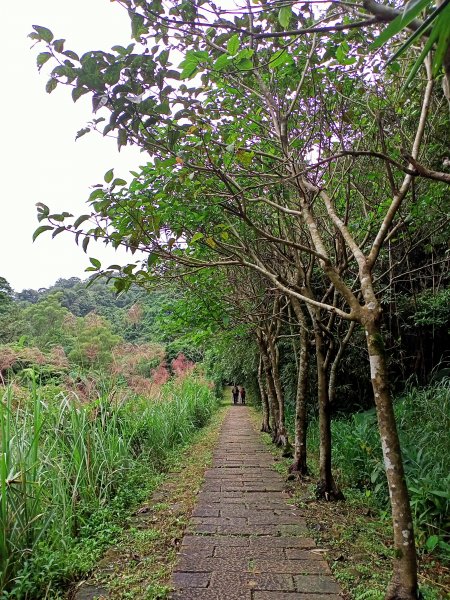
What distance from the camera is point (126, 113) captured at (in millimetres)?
2039

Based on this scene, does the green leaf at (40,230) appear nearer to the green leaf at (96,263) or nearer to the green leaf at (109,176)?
the green leaf at (96,263)

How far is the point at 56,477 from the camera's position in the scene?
10.6 feet

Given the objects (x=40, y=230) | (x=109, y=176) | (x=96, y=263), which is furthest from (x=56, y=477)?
(x=109, y=176)

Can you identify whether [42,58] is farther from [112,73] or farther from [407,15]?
[407,15]

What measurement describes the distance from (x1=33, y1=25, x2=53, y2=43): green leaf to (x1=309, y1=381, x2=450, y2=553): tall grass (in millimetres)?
3548

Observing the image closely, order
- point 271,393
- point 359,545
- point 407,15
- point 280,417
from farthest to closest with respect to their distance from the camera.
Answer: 1. point 271,393
2. point 280,417
3. point 359,545
4. point 407,15

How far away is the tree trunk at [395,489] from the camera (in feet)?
6.89

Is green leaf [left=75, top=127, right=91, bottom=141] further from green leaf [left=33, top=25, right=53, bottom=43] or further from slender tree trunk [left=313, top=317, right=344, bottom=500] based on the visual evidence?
slender tree trunk [left=313, top=317, right=344, bottom=500]

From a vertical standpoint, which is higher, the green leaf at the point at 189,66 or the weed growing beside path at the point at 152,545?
the green leaf at the point at 189,66

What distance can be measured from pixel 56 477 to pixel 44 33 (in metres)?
2.94

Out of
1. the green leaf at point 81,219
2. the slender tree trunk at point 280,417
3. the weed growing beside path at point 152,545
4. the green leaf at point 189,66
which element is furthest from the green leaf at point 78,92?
the slender tree trunk at point 280,417

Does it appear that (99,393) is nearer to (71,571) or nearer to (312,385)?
(71,571)

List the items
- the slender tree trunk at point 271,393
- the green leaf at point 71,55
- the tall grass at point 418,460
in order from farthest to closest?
the slender tree trunk at point 271,393
the tall grass at point 418,460
the green leaf at point 71,55

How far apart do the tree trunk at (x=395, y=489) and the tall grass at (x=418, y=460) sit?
74cm
